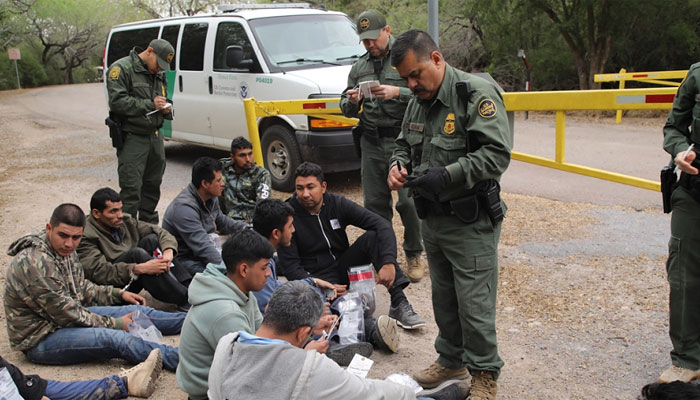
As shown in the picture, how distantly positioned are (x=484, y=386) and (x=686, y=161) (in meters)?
1.48

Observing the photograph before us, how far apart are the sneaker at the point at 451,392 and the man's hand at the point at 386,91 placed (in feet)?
6.96

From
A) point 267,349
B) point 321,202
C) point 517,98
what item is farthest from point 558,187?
point 267,349

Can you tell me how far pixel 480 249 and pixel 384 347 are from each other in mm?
1153

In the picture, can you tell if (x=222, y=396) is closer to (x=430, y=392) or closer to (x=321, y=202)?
(x=430, y=392)

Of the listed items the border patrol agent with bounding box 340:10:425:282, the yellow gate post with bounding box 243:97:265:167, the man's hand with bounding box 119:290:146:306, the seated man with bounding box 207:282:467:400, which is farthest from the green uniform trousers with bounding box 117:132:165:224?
the seated man with bounding box 207:282:467:400

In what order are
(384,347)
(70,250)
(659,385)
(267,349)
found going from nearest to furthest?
1. (267,349)
2. (659,385)
3. (70,250)
4. (384,347)

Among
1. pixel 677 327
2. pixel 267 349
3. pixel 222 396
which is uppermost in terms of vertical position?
pixel 267 349

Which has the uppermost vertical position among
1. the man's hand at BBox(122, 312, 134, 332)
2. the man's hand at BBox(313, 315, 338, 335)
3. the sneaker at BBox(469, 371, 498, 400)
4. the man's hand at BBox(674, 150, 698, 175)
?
the man's hand at BBox(674, 150, 698, 175)

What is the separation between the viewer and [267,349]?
7.32 feet

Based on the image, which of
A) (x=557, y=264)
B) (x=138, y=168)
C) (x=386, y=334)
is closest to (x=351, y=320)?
(x=386, y=334)

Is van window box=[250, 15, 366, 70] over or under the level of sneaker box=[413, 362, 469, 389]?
over

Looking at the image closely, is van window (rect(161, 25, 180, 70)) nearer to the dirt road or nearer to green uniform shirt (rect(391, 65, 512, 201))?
the dirt road

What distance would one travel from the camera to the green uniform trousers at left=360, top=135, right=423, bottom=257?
17.0 ft

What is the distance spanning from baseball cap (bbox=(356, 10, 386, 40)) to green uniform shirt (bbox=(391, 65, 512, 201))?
1.66m
